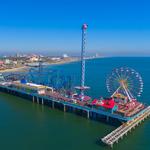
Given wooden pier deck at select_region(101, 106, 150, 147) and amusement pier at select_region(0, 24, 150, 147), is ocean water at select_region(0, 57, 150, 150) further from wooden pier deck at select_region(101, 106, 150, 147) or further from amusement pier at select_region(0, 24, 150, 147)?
amusement pier at select_region(0, 24, 150, 147)

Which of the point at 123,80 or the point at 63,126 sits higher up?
the point at 123,80

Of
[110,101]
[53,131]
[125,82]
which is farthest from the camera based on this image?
[125,82]

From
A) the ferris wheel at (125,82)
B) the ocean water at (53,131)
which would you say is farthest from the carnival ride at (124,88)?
the ocean water at (53,131)

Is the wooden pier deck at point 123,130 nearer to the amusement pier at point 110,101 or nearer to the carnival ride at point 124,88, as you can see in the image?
the amusement pier at point 110,101

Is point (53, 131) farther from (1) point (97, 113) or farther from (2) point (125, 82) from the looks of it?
(2) point (125, 82)

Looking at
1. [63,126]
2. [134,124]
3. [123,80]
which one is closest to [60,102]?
[63,126]

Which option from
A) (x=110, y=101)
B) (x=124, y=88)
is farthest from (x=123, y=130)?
(x=124, y=88)

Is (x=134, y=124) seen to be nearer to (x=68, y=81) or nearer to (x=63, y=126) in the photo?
(x=63, y=126)

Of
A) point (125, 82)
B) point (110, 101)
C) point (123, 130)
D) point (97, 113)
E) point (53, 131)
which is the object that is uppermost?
point (125, 82)
